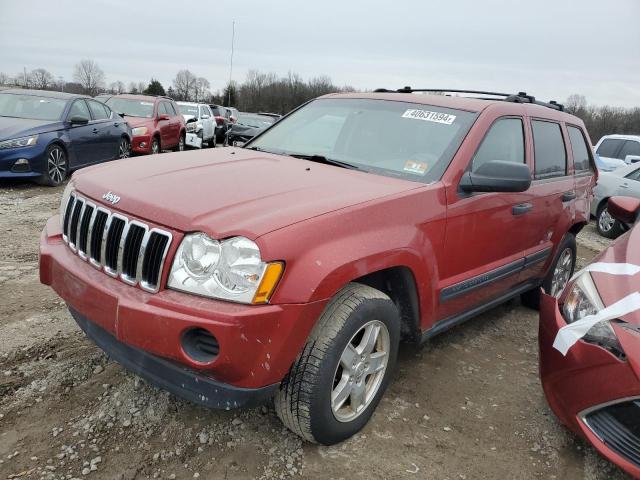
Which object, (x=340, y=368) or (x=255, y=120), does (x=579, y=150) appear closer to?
(x=340, y=368)

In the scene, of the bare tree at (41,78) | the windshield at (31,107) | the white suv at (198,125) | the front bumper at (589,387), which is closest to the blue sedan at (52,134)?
the windshield at (31,107)

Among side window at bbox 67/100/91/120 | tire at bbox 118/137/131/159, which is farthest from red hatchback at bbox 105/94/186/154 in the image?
side window at bbox 67/100/91/120

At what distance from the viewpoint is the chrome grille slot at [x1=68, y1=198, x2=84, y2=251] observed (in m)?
2.62

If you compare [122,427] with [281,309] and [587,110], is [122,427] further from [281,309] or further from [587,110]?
[587,110]

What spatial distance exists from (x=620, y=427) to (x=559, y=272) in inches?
104

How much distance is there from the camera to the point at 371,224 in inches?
95.5

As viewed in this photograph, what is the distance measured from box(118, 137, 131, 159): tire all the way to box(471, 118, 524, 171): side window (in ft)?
28.0

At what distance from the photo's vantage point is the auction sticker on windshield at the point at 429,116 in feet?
10.7

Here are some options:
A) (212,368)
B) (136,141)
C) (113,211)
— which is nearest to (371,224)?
(212,368)

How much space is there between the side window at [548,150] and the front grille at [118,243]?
2810 millimetres

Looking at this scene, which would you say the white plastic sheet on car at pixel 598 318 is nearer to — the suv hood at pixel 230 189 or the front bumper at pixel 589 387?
the front bumper at pixel 589 387

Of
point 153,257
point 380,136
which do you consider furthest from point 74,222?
point 380,136

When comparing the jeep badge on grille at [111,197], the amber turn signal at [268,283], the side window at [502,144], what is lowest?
the amber turn signal at [268,283]

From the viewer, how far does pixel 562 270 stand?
475 cm
